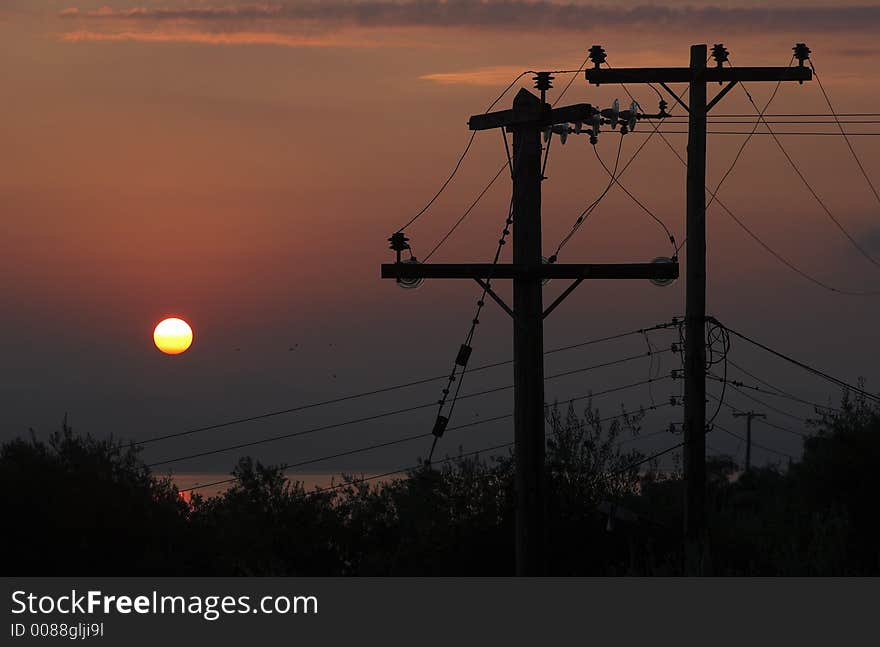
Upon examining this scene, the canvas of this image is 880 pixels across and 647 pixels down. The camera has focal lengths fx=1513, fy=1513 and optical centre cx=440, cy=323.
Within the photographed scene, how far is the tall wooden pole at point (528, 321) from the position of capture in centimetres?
2450

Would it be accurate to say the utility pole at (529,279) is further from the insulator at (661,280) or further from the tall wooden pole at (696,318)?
the tall wooden pole at (696,318)

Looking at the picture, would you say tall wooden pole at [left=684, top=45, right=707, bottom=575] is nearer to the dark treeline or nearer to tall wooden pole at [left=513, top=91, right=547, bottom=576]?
the dark treeline

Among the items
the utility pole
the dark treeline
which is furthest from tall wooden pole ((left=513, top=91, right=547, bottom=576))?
the dark treeline

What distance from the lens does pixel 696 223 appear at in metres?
31.2

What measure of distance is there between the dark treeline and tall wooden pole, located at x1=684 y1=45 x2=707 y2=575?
1.20 meters

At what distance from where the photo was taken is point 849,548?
111 ft

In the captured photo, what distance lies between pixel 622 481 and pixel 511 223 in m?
14.7

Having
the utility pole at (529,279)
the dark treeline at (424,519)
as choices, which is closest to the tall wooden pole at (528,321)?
the utility pole at (529,279)

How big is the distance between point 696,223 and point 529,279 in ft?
25.8

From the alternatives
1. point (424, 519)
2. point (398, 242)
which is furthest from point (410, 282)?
point (424, 519)

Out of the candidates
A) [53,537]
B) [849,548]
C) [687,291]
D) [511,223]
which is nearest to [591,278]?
[511,223]

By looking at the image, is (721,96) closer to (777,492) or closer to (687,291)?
(687,291)
